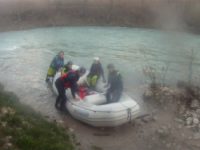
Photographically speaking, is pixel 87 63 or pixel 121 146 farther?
pixel 87 63

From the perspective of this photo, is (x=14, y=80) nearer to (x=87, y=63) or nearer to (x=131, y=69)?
(x=87, y=63)

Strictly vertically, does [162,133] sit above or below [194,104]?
below

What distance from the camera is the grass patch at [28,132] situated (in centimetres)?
359

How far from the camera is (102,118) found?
5219 millimetres

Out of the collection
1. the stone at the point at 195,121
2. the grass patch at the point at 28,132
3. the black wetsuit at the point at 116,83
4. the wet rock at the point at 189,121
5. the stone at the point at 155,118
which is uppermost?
the black wetsuit at the point at 116,83

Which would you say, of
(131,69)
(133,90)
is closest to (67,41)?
(131,69)

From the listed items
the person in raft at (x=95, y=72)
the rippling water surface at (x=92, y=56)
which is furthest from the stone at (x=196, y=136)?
the person in raft at (x=95, y=72)

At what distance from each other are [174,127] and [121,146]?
1.59 meters

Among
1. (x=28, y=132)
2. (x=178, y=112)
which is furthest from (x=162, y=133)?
(x=28, y=132)

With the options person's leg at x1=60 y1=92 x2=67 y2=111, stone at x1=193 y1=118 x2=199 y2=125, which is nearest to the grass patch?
person's leg at x1=60 y1=92 x2=67 y2=111

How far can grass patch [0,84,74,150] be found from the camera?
141 inches

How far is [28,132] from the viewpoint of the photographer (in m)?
4.02

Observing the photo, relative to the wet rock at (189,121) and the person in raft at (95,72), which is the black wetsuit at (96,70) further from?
the wet rock at (189,121)

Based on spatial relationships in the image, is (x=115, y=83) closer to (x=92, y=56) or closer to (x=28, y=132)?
(x=28, y=132)
